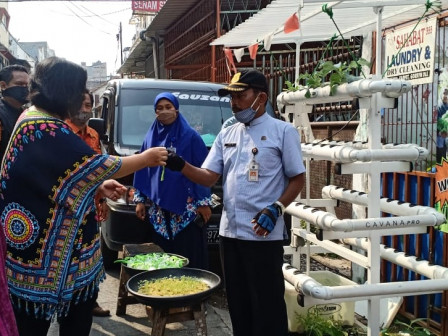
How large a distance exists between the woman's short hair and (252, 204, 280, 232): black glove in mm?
1149

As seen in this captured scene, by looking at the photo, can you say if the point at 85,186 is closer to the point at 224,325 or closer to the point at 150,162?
the point at 150,162

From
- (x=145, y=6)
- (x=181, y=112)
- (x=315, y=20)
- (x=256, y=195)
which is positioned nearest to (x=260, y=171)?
(x=256, y=195)

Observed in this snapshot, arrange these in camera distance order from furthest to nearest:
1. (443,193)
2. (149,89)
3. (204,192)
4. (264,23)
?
(149,89)
(264,23)
(204,192)
(443,193)

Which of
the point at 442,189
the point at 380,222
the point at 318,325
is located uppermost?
the point at 442,189

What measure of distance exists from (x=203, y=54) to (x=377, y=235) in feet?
38.6

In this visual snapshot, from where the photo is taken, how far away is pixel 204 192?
4.04 m

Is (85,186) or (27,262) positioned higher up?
(85,186)

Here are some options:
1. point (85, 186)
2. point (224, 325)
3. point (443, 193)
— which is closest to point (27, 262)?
point (85, 186)

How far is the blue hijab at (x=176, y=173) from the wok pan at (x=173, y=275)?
2.59ft

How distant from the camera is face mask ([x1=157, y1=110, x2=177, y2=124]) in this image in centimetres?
396

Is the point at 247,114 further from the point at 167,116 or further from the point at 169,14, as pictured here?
the point at 169,14

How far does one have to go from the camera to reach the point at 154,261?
357 cm

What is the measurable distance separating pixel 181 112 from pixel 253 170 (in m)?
2.83

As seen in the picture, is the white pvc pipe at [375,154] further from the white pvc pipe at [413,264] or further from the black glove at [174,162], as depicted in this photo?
the black glove at [174,162]
